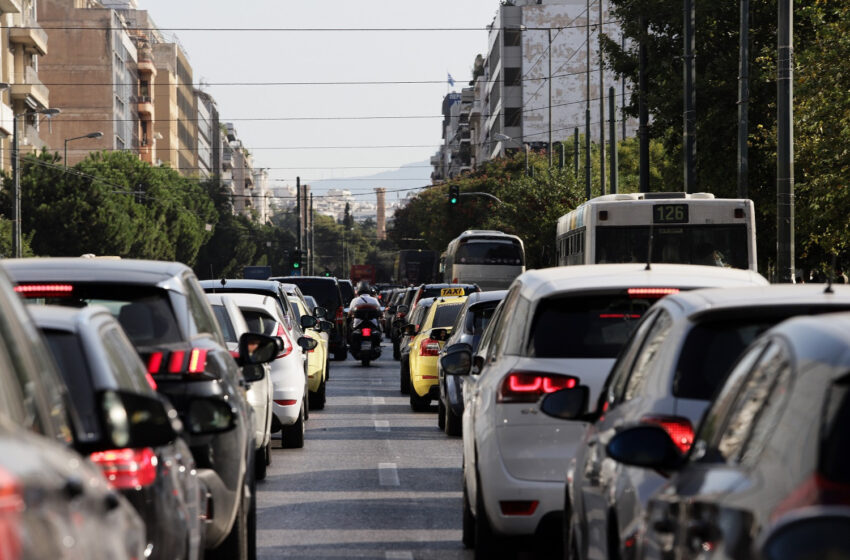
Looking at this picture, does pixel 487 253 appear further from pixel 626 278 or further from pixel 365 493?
pixel 626 278

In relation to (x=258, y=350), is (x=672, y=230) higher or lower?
higher

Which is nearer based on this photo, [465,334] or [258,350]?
[258,350]

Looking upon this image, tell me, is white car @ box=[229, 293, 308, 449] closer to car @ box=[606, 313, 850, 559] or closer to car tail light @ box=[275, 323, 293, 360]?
car tail light @ box=[275, 323, 293, 360]

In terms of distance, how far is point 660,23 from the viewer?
44.9 m

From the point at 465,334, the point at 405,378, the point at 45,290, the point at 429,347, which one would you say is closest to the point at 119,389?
the point at 45,290

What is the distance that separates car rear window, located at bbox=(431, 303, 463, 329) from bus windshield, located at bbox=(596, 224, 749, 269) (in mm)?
2971

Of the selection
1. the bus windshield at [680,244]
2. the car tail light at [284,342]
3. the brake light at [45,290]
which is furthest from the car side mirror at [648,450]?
the bus windshield at [680,244]

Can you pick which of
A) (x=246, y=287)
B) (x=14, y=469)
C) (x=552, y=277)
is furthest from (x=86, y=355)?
(x=246, y=287)

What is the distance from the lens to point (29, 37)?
262ft

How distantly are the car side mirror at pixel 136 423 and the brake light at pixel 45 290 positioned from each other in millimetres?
3249

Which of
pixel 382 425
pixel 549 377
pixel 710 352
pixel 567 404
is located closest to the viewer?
pixel 710 352

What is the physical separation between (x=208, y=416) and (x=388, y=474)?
297 inches

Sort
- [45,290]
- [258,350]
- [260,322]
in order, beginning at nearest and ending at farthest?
1. [45,290]
2. [258,350]
3. [260,322]

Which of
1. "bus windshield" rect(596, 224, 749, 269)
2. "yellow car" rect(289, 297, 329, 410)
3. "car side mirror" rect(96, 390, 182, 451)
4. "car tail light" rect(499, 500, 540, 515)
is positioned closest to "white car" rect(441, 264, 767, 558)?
"car tail light" rect(499, 500, 540, 515)
